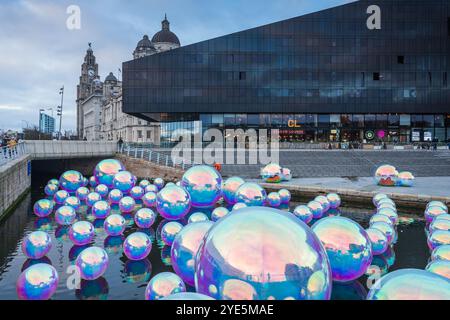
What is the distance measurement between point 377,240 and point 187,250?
5.46 m

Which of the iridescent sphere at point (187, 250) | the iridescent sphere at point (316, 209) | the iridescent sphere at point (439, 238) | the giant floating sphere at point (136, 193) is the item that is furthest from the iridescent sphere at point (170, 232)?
the giant floating sphere at point (136, 193)

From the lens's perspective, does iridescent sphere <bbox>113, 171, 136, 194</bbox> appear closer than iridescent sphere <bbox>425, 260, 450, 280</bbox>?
No

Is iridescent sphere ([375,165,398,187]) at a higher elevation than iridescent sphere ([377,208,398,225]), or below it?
higher

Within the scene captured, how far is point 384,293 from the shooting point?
17.3 ft

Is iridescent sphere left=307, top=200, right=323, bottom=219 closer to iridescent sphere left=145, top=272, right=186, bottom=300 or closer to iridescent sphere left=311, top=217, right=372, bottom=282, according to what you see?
iridescent sphere left=311, top=217, right=372, bottom=282

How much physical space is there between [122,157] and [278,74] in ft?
114

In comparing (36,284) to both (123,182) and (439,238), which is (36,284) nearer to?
(439,238)

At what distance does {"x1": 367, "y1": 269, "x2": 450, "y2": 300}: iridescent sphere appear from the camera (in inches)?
195

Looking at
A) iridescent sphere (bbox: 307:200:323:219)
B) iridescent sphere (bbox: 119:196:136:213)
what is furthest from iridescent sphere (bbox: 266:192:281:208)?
iridescent sphere (bbox: 119:196:136:213)

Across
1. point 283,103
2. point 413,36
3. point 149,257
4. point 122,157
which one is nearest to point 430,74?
point 413,36

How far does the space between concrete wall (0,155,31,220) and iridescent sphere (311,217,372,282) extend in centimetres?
1378

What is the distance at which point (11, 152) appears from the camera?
74.5 ft

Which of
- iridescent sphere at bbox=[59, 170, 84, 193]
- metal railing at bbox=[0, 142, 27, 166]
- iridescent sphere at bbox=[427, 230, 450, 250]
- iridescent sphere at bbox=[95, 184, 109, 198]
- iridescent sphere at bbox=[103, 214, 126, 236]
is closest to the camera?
iridescent sphere at bbox=[427, 230, 450, 250]

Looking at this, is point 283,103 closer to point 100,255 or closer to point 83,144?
point 83,144
